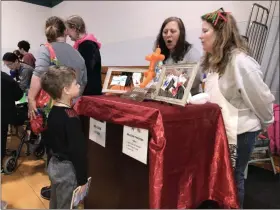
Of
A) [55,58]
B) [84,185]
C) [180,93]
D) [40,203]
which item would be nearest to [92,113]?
[84,185]

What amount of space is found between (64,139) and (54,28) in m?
0.91

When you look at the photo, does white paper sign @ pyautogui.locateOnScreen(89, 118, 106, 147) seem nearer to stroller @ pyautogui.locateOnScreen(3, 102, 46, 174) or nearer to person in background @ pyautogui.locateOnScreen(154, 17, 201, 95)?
person in background @ pyautogui.locateOnScreen(154, 17, 201, 95)

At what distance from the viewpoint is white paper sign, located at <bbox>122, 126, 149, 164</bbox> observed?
1074 millimetres

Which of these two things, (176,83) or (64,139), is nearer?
(176,83)

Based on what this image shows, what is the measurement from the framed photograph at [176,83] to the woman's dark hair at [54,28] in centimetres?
95

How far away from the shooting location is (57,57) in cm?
173

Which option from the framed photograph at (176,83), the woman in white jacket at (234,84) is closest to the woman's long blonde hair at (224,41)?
the woman in white jacket at (234,84)

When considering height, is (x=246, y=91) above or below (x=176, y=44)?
below

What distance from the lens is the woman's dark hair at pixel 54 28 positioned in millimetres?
1768

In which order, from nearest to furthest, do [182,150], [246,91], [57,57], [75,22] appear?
[182,150]
[246,91]
[57,57]
[75,22]

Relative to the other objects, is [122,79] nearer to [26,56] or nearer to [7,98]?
[7,98]

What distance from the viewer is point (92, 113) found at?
1.33 meters

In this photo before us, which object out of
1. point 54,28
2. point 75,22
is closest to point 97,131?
point 54,28

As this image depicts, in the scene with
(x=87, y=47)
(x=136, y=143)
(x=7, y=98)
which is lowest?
(x=7, y=98)
